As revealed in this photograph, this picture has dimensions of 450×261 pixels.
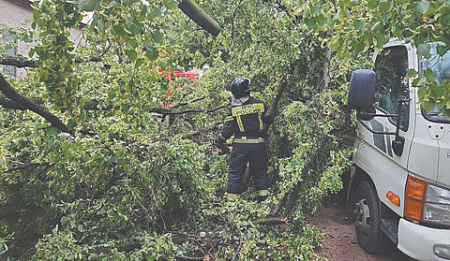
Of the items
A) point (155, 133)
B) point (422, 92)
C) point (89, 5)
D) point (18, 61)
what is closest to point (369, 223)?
point (155, 133)

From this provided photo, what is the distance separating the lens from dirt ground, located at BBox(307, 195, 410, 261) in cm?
404

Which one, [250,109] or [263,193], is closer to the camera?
[250,109]

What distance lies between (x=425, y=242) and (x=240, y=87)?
2.73 meters

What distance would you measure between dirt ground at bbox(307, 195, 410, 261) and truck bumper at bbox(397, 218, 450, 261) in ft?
2.92

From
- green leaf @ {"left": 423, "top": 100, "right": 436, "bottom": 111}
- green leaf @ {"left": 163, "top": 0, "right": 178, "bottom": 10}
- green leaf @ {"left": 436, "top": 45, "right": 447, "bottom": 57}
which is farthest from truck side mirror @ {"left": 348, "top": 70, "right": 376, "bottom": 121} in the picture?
green leaf @ {"left": 163, "top": 0, "right": 178, "bottom": 10}

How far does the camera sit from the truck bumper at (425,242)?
116 inches

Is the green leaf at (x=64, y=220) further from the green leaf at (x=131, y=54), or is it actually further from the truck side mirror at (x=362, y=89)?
the truck side mirror at (x=362, y=89)

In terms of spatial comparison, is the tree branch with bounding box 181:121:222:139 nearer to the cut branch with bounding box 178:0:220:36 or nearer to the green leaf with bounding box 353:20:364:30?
the cut branch with bounding box 178:0:220:36

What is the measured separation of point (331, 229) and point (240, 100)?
208 centimetres

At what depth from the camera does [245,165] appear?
16.2 ft

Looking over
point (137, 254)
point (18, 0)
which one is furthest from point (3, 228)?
point (18, 0)

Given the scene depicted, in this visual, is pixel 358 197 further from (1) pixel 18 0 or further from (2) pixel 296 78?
(1) pixel 18 0

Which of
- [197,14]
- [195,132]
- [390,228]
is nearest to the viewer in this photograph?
[197,14]

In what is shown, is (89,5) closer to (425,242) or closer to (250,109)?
(425,242)
